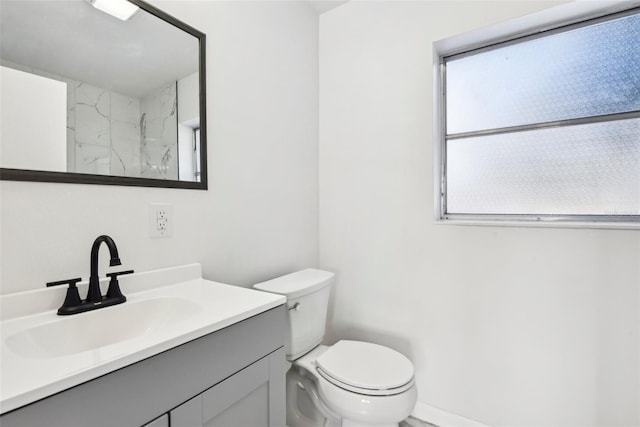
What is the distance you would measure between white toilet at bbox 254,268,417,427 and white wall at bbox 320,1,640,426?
1.14ft

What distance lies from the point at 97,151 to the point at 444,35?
5.37 feet

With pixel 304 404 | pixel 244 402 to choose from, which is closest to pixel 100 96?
pixel 244 402

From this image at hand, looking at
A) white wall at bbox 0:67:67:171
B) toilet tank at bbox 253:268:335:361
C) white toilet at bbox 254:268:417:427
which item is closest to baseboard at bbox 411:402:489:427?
white toilet at bbox 254:268:417:427

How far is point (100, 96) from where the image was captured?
99cm

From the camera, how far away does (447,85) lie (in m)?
1.70

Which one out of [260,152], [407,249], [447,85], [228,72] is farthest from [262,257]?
[447,85]

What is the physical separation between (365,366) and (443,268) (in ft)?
2.09

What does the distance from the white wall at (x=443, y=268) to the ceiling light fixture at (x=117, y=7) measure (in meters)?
1.14

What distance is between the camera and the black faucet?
85cm

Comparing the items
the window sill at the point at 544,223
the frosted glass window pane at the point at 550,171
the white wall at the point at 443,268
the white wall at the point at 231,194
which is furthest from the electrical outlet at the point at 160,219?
the frosted glass window pane at the point at 550,171

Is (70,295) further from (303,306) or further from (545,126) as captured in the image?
(545,126)

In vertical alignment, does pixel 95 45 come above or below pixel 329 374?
above

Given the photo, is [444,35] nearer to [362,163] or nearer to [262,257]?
[362,163]

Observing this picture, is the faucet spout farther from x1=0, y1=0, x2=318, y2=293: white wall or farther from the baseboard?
the baseboard
